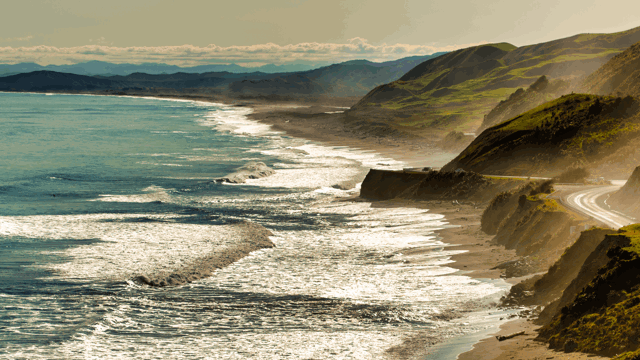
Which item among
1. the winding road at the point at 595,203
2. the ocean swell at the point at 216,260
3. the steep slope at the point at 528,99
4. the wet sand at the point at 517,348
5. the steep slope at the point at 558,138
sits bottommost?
the ocean swell at the point at 216,260

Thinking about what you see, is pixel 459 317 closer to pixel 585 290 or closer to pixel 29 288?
pixel 585 290

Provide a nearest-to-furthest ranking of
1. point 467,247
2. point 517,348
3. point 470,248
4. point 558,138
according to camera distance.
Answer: point 517,348, point 470,248, point 467,247, point 558,138

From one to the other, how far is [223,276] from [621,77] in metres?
62.2

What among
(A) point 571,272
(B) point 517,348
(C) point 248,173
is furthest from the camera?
(C) point 248,173

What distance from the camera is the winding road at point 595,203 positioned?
23.2 metres

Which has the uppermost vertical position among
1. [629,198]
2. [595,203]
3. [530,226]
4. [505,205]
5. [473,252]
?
[629,198]

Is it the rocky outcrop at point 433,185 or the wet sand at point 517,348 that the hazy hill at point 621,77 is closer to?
the rocky outcrop at point 433,185

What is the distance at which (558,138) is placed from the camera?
48.5 meters

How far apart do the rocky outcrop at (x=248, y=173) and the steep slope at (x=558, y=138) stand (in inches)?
810

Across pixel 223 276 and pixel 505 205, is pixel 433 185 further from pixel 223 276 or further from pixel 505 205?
pixel 223 276

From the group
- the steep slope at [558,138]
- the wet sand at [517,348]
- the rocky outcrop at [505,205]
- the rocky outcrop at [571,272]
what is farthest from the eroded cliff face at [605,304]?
the steep slope at [558,138]

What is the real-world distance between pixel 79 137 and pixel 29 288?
91.7m

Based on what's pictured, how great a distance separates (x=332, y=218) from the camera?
129 ft

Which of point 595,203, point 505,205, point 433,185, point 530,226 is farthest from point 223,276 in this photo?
point 433,185
